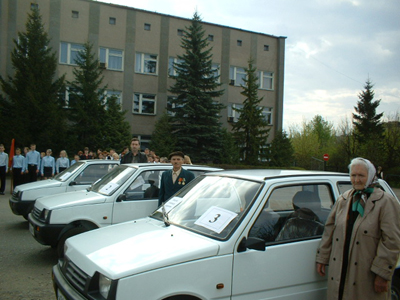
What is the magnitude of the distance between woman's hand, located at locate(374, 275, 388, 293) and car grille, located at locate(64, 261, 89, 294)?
2.47m

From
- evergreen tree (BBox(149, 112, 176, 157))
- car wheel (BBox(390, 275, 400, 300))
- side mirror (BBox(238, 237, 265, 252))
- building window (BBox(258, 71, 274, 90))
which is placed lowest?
car wheel (BBox(390, 275, 400, 300))

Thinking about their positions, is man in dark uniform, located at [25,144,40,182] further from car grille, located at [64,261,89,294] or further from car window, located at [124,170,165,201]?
car grille, located at [64,261,89,294]

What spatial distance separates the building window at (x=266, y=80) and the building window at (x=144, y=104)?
11.2 meters

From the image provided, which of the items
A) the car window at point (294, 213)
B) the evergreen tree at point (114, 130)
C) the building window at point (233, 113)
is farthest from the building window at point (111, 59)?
the car window at point (294, 213)

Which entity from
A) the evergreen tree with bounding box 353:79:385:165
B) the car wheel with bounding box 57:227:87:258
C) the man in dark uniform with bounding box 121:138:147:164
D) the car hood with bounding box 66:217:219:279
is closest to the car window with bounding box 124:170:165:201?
the car wheel with bounding box 57:227:87:258

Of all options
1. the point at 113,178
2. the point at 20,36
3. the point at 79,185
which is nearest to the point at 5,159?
the point at 79,185

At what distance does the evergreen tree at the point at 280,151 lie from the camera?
31875 mm

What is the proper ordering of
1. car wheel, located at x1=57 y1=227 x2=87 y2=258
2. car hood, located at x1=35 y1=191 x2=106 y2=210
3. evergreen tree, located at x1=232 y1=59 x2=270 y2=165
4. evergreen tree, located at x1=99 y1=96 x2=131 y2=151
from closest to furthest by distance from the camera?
car wheel, located at x1=57 y1=227 x2=87 y2=258, car hood, located at x1=35 y1=191 x2=106 y2=210, evergreen tree, located at x1=99 y1=96 x2=131 y2=151, evergreen tree, located at x1=232 y1=59 x2=270 y2=165

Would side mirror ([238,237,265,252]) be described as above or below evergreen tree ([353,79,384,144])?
below

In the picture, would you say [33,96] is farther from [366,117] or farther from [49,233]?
[366,117]

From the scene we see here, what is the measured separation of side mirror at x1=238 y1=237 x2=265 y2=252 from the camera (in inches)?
122

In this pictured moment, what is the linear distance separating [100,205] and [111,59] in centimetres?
2532

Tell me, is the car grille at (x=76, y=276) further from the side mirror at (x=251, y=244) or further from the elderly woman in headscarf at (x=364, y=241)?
the elderly woman in headscarf at (x=364, y=241)

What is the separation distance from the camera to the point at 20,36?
23.7 meters
